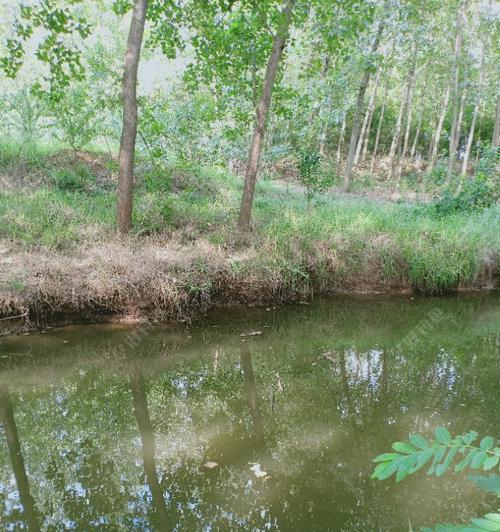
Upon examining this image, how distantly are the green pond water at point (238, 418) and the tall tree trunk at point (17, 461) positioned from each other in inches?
0.6

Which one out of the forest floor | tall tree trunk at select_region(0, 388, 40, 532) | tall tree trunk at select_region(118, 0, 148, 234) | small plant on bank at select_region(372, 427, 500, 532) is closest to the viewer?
small plant on bank at select_region(372, 427, 500, 532)

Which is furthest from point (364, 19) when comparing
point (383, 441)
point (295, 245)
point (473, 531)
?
point (473, 531)

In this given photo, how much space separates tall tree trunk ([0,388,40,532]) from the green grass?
10.5ft

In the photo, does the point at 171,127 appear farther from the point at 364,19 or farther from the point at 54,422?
the point at 54,422

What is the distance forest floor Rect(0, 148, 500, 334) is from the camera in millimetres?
6246

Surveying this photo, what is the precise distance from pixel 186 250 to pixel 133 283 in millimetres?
1186

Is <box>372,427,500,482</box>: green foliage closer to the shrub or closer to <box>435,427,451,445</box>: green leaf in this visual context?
<box>435,427,451,445</box>: green leaf

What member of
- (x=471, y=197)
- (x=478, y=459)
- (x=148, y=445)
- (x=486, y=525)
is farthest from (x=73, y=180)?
(x=486, y=525)

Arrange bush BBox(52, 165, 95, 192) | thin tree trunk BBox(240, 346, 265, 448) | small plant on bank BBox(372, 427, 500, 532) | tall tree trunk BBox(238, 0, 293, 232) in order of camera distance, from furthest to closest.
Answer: bush BBox(52, 165, 95, 192) < tall tree trunk BBox(238, 0, 293, 232) < thin tree trunk BBox(240, 346, 265, 448) < small plant on bank BBox(372, 427, 500, 532)

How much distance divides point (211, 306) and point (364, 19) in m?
4.89

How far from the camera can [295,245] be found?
309 inches

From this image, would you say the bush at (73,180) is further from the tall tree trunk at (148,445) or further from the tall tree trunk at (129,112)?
the tall tree trunk at (148,445)

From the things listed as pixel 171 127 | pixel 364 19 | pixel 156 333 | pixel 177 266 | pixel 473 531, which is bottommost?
pixel 156 333

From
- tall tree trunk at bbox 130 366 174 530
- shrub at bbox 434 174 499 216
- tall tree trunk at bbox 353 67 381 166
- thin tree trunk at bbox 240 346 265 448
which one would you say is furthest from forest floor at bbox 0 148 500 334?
tall tree trunk at bbox 353 67 381 166
